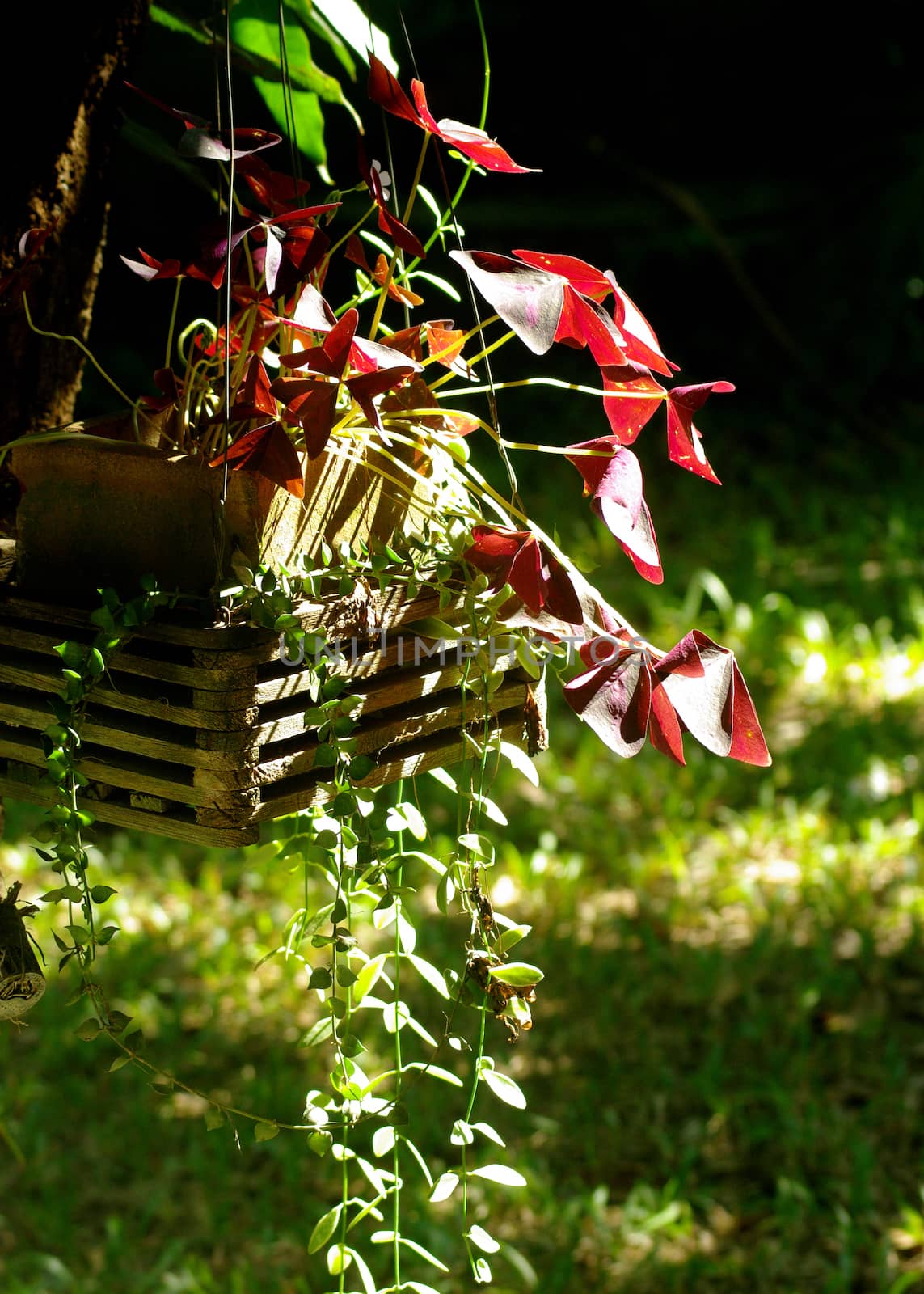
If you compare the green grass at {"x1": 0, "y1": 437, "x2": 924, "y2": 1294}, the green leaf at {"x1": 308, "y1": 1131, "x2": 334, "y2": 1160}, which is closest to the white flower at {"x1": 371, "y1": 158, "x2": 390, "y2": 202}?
the green leaf at {"x1": 308, "y1": 1131, "x2": 334, "y2": 1160}

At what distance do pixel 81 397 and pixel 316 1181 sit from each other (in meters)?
2.48

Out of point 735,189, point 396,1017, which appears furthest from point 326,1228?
point 735,189

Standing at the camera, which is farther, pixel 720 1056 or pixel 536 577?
pixel 720 1056

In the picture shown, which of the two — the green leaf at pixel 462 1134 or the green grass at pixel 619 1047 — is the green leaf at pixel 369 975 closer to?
the green leaf at pixel 462 1134

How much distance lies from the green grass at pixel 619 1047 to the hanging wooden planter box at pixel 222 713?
1122 mm

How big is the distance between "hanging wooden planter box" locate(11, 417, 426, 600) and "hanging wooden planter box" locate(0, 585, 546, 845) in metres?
0.05

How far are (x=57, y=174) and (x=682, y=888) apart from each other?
2.27 m

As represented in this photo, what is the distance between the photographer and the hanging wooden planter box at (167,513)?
80 centimetres

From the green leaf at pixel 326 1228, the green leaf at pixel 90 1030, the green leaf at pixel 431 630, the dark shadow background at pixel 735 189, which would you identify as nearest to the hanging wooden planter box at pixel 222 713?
the green leaf at pixel 431 630

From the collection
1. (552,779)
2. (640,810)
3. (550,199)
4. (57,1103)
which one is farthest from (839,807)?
(550,199)

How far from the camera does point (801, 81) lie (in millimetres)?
4852

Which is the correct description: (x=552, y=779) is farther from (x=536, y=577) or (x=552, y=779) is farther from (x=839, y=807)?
(x=536, y=577)

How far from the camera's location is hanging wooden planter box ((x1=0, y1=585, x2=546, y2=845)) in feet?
2.38

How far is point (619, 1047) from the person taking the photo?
8.38 ft
